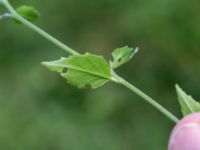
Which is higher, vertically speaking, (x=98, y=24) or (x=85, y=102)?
(x=98, y=24)

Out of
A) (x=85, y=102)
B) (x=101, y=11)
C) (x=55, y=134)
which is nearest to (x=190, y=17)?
(x=101, y=11)

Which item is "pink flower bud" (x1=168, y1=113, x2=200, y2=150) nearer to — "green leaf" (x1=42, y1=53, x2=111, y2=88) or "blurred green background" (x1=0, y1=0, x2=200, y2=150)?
"green leaf" (x1=42, y1=53, x2=111, y2=88)

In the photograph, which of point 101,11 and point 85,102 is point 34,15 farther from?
point 101,11

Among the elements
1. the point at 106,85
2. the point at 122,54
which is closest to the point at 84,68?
the point at 122,54

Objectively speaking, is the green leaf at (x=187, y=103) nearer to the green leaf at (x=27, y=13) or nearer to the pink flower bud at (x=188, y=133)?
the pink flower bud at (x=188, y=133)

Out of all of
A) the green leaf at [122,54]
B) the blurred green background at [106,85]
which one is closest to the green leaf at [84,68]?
the green leaf at [122,54]

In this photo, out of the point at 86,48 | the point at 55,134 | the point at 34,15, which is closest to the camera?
the point at 34,15
